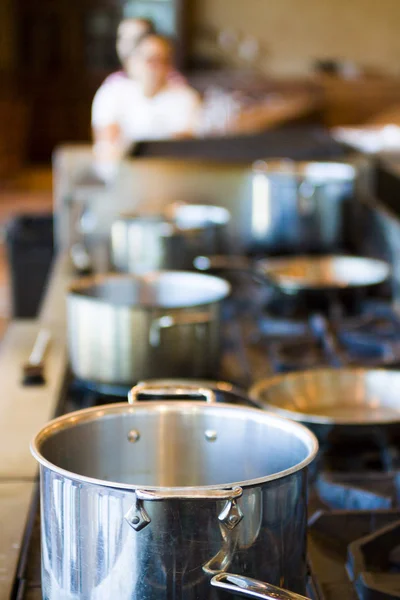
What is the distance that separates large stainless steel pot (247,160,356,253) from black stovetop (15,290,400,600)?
0.39 meters

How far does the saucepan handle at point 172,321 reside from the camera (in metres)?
1.26

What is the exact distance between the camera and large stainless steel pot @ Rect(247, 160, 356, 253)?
228cm

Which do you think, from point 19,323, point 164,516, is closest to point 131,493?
point 164,516

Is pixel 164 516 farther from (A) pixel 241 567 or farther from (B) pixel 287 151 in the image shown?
(B) pixel 287 151

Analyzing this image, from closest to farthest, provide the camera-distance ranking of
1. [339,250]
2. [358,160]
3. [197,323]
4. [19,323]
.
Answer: [197,323] < [19,323] < [339,250] < [358,160]

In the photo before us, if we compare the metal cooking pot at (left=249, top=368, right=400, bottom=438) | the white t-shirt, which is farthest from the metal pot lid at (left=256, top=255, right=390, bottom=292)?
the white t-shirt

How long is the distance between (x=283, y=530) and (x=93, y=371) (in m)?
0.66

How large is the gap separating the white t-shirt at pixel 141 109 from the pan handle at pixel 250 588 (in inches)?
128

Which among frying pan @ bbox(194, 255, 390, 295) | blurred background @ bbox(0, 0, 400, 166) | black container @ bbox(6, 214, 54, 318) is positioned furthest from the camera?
blurred background @ bbox(0, 0, 400, 166)

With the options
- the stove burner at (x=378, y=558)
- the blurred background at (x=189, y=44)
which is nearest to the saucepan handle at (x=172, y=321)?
the stove burner at (x=378, y=558)

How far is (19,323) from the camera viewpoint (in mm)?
1793

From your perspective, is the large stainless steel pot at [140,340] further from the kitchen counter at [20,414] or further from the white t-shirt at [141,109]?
the white t-shirt at [141,109]

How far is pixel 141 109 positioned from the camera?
3824 millimetres

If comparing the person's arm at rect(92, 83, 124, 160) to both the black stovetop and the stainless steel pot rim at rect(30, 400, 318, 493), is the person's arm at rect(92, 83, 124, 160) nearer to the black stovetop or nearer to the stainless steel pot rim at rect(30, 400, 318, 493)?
the black stovetop
